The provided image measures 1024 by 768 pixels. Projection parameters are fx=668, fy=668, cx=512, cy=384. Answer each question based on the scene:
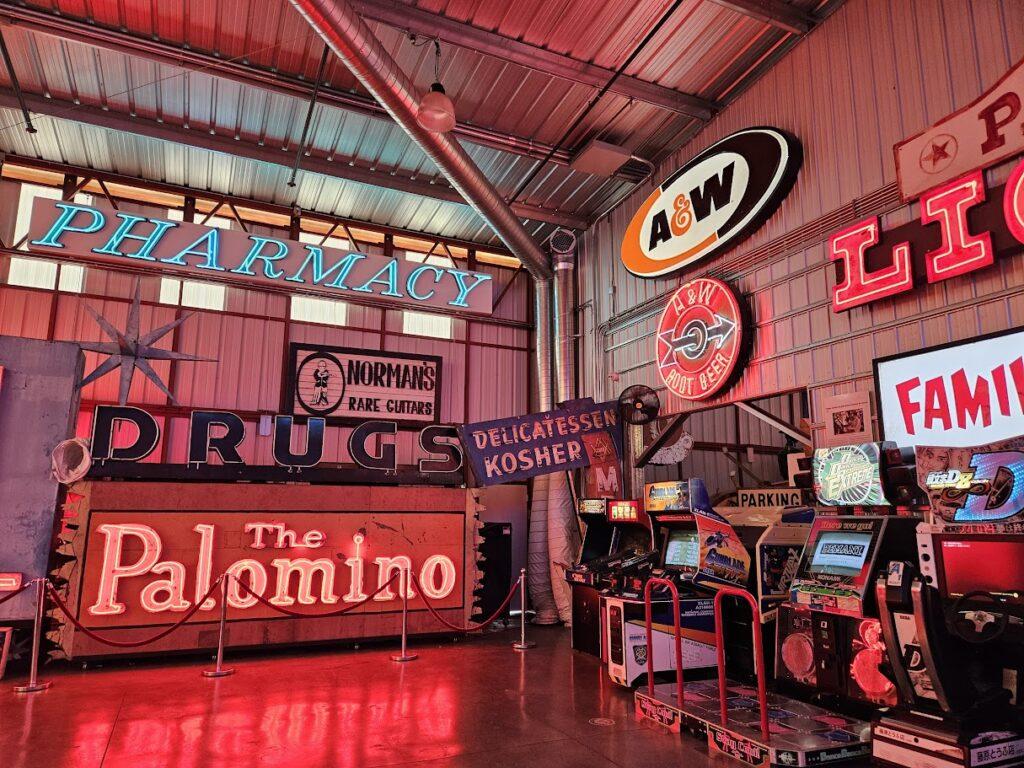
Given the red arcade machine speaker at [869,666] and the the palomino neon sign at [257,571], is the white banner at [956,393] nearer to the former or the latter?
the red arcade machine speaker at [869,666]

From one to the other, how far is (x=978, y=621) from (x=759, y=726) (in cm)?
151

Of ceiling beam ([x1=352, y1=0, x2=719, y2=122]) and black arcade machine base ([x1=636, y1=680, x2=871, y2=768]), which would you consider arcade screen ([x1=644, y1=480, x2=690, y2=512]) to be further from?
ceiling beam ([x1=352, y1=0, x2=719, y2=122])

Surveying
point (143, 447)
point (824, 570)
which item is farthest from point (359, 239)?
point (824, 570)

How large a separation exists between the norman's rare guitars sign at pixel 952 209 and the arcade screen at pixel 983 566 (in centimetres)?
249

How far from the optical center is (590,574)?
293 inches

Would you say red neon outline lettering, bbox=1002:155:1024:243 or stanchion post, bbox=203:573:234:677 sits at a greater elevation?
red neon outline lettering, bbox=1002:155:1024:243

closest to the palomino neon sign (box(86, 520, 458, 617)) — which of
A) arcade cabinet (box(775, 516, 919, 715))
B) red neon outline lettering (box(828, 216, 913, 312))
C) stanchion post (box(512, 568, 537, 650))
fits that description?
stanchion post (box(512, 568, 537, 650))

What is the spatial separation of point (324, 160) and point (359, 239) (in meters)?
2.31

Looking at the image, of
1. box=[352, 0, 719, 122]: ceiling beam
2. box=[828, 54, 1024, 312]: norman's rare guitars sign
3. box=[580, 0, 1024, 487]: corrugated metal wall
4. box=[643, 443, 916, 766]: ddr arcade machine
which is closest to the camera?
box=[643, 443, 916, 766]: ddr arcade machine

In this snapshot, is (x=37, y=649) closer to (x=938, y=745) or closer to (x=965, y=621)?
(x=938, y=745)

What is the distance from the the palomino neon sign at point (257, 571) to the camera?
6965mm

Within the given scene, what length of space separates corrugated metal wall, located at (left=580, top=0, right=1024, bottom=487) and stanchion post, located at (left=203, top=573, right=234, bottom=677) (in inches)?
223

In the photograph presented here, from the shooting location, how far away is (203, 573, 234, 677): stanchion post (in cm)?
641

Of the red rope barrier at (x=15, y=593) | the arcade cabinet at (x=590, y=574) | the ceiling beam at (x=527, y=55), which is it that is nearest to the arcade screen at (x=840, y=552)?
the arcade cabinet at (x=590, y=574)
